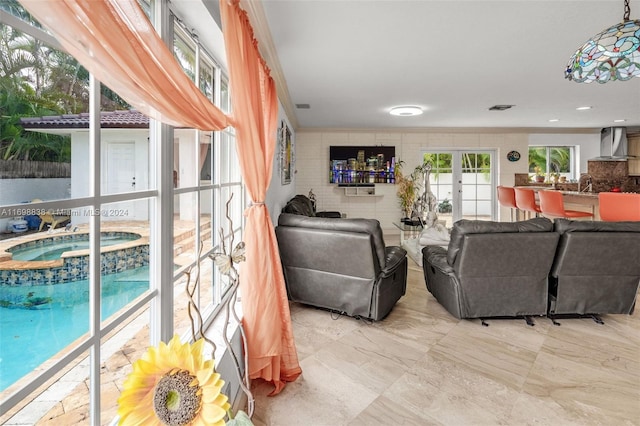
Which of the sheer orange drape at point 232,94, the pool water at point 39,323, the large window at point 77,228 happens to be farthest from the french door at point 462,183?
the pool water at point 39,323

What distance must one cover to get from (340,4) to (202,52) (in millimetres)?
999

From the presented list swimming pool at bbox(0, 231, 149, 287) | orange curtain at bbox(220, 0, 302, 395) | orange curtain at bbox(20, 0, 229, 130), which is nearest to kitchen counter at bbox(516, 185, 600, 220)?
orange curtain at bbox(220, 0, 302, 395)

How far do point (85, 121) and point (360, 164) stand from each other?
676cm

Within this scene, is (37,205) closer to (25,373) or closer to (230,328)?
(25,373)

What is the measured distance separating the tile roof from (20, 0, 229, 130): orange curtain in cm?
17

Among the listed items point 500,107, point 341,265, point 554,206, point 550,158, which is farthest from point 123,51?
point 550,158

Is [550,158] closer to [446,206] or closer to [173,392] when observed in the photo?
[446,206]

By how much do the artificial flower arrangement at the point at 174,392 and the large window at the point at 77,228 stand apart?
203 millimetres

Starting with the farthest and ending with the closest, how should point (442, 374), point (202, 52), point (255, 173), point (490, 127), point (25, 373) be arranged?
1. point (490, 127)
2. point (442, 374)
3. point (202, 52)
4. point (255, 173)
5. point (25, 373)

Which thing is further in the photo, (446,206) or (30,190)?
(446,206)

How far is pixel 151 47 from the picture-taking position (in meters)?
0.87

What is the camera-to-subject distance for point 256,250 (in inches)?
71.9

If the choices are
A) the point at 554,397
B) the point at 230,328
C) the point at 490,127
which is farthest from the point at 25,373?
the point at 490,127

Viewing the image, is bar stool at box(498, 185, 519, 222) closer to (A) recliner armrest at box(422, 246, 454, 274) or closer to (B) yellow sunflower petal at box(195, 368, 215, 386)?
(A) recliner armrest at box(422, 246, 454, 274)
